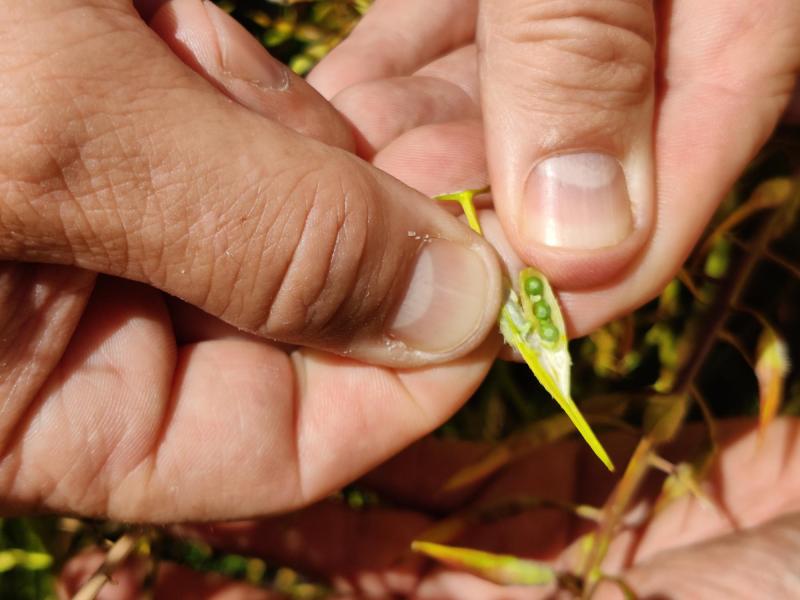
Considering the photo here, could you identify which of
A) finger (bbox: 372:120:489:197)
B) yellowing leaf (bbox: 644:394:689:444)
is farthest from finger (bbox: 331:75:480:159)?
yellowing leaf (bbox: 644:394:689:444)

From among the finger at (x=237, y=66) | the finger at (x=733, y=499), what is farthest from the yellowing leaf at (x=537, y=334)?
the finger at (x=733, y=499)

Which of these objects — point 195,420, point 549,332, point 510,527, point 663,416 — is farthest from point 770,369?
point 195,420

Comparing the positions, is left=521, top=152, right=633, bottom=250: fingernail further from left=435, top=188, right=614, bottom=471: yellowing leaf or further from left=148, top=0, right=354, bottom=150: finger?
left=148, top=0, right=354, bottom=150: finger

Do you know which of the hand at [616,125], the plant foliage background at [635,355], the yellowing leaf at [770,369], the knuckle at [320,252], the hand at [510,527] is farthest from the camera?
the hand at [510,527]

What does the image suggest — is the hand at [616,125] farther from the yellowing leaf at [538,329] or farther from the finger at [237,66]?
the finger at [237,66]

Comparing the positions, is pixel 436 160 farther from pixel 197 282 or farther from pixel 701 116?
pixel 197 282

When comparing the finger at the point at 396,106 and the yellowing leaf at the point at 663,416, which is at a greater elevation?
the finger at the point at 396,106
